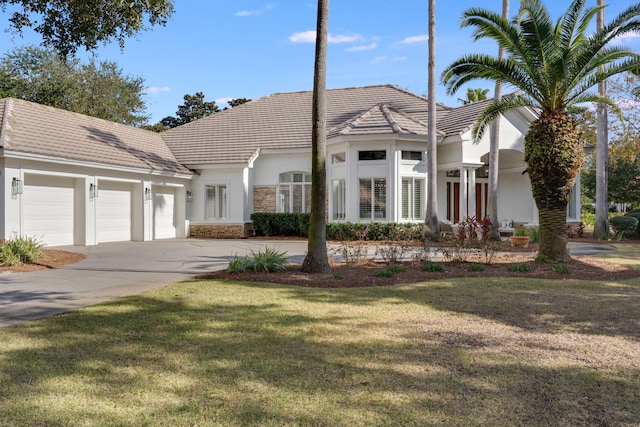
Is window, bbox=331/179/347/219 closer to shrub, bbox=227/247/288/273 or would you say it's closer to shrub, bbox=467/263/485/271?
shrub, bbox=467/263/485/271

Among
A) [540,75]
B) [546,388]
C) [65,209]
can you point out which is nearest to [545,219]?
[540,75]

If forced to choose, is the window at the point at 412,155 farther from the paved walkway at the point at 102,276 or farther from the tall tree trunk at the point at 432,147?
the paved walkway at the point at 102,276

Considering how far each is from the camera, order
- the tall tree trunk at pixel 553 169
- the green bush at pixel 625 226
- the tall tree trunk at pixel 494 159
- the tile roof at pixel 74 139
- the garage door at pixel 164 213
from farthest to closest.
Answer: the garage door at pixel 164 213, the green bush at pixel 625 226, the tall tree trunk at pixel 494 159, the tile roof at pixel 74 139, the tall tree trunk at pixel 553 169

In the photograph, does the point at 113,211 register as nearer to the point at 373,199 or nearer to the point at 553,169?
the point at 373,199

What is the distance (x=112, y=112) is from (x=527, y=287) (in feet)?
128

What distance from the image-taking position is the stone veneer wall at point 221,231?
23453mm

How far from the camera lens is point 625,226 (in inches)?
868

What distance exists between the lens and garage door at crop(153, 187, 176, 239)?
885 inches

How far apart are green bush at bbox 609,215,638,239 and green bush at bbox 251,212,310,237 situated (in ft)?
46.5

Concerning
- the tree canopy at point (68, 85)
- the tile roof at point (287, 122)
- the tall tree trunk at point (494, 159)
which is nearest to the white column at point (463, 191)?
the tall tree trunk at point (494, 159)

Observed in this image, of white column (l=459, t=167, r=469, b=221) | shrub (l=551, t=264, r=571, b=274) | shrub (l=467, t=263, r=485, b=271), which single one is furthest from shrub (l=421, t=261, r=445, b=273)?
white column (l=459, t=167, r=469, b=221)

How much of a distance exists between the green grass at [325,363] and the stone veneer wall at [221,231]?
15345 millimetres

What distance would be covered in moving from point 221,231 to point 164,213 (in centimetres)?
280

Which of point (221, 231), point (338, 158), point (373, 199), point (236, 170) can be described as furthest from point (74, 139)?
point (373, 199)
